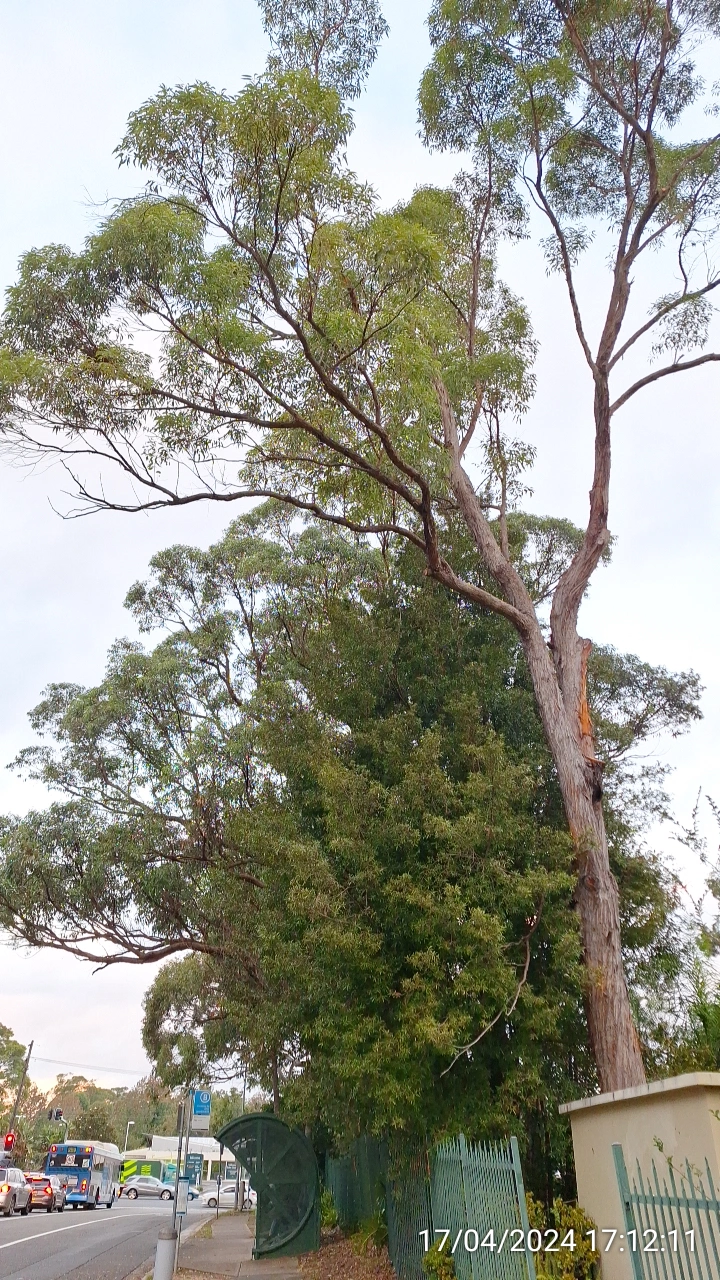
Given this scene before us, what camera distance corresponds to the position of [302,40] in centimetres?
1316

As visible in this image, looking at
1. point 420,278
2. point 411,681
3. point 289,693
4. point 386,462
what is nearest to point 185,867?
point 289,693

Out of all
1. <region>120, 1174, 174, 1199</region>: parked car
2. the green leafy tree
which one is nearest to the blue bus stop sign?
<region>120, 1174, 174, 1199</region>: parked car

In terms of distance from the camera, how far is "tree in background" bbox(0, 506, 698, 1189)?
9633 mm

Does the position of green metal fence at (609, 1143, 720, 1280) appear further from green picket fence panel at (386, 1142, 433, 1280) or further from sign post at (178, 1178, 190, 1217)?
sign post at (178, 1178, 190, 1217)

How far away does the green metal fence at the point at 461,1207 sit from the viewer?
716cm

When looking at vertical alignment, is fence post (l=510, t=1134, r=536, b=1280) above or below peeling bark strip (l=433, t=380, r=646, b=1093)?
below

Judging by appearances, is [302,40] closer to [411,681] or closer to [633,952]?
[411,681]

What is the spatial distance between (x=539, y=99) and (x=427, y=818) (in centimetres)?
1151

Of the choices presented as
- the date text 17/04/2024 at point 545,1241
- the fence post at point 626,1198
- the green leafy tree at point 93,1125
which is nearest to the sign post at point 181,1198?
the date text 17/04/2024 at point 545,1241

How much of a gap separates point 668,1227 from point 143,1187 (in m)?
62.6

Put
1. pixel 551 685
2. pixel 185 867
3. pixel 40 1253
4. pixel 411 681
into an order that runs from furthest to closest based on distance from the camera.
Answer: pixel 185 867 → pixel 40 1253 → pixel 411 681 → pixel 551 685

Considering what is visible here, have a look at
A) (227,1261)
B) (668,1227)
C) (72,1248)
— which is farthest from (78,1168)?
(668,1227)

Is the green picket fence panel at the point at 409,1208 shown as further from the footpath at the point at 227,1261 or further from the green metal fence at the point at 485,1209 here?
the footpath at the point at 227,1261

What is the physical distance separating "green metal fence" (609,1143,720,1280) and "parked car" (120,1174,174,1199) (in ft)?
191
